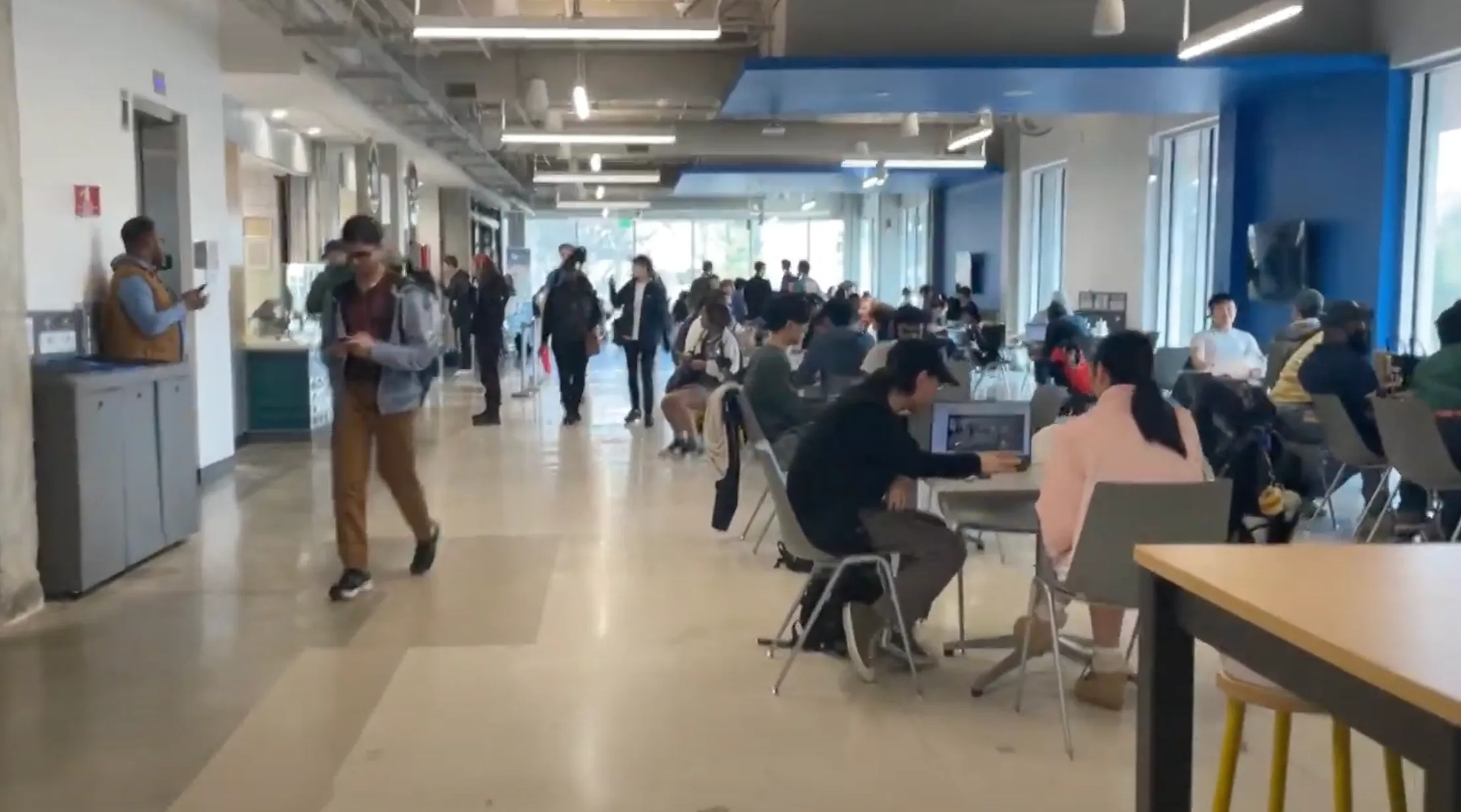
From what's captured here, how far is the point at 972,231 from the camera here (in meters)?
19.8

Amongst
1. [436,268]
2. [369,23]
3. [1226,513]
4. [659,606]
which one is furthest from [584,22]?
[436,268]

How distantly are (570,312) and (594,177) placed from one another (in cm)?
802

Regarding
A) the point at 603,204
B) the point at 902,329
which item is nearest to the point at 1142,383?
the point at 902,329

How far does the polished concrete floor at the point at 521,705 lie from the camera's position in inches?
139

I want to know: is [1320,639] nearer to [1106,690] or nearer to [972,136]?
[1106,690]

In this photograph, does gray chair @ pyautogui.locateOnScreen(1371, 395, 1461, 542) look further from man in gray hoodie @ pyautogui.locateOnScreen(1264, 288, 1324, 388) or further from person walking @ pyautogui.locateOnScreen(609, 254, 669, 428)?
person walking @ pyautogui.locateOnScreen(609, 254, 669, 428)

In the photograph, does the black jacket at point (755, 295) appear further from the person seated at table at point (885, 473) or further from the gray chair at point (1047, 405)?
the person seated at table at point (885, 473)

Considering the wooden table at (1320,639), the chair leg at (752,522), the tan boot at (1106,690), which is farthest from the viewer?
the chair leg at (752,522)

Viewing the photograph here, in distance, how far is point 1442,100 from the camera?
8781 millimetres

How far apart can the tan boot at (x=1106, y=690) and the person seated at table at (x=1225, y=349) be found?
15.8 feet

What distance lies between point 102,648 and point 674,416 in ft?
16.4

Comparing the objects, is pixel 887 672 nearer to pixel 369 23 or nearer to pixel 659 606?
pixel 659 606

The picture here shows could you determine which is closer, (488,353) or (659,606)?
(659,606)

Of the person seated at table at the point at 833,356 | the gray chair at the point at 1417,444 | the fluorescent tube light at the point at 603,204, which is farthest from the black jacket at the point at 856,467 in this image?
the fluorescent tube light at the point at 603,204
